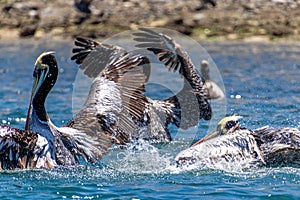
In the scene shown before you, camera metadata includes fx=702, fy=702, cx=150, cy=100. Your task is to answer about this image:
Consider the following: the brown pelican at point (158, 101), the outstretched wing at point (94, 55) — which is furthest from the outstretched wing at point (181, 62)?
the outstretched wing at point (94, 55)

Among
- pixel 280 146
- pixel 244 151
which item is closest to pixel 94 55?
pixel 244 151

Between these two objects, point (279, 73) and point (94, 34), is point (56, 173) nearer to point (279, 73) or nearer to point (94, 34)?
point (279, 73)

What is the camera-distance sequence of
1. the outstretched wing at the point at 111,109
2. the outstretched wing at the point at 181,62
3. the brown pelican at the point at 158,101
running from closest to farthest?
the outstretched wing at the point at 111,109 → the brown pelican at the point at 158,101 → the outstretched wing at the point at 181,62

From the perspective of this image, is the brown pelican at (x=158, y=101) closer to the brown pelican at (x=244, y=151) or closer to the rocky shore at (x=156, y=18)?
the brown pelican at (x=244, y=151)

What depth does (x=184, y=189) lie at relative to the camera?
757 cm

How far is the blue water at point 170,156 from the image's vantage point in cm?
747

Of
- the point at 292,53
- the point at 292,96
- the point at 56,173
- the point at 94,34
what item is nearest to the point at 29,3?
the point at 94,34

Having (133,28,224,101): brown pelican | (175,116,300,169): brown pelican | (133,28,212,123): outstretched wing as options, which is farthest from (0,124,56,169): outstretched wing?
(133,28,224,101): brown pelican

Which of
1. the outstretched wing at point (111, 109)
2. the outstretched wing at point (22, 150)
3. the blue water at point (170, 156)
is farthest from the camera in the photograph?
the outstretched wing at point (111, 109)

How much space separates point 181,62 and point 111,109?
2493 mm

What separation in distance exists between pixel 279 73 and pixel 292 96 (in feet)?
14.1

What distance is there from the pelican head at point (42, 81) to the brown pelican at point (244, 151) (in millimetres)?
1756

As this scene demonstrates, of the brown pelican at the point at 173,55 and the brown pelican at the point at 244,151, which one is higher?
the brown pelican at the point at 173,55

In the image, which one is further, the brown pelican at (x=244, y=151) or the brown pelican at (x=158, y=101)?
the brown pelican at (x=158, y=101)
